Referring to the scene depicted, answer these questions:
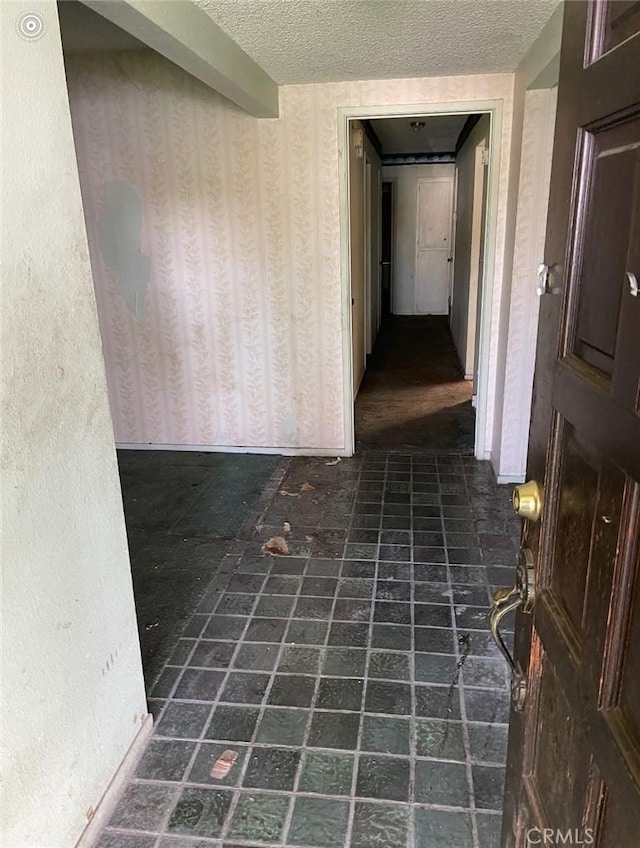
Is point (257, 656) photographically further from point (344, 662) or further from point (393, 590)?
point (393, 590)

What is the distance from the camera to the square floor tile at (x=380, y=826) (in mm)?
1427

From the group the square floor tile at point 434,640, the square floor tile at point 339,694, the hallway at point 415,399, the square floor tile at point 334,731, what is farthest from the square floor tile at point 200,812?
the hallway at point 415,399

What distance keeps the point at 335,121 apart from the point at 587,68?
2.89 m

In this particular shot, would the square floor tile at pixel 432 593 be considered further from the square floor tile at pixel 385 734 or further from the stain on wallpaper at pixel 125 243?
the stain on wallpaper at pixel 125 243

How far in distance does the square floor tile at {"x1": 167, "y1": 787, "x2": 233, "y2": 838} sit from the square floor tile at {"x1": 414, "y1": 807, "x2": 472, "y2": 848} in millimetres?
499

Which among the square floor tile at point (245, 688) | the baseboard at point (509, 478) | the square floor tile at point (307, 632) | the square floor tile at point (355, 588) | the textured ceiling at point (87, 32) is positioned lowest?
the square floor tile at point (245, 688)

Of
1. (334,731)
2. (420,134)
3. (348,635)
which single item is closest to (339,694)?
(334,731)

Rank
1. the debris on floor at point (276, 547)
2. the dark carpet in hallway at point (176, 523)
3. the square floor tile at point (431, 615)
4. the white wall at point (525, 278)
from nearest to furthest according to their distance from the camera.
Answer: the square floor tile at point (431, 615)
the dark carpet in hallway at point (176, 523)
the debris on floor at point (276, 547)
the white wall at point (525, 278)

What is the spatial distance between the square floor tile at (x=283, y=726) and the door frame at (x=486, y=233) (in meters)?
2.21

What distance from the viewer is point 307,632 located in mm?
2195

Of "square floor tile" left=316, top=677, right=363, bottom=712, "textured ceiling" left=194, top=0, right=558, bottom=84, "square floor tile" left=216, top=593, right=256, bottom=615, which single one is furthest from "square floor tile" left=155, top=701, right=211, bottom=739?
"textured ceiling" left=194, top=0, right=558, bottom=84

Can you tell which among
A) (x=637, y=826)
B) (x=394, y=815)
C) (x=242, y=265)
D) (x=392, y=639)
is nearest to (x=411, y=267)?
(x=242, y=265)

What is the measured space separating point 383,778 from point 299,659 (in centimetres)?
54

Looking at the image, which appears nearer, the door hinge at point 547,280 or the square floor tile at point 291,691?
the door hinge at point 547,280
